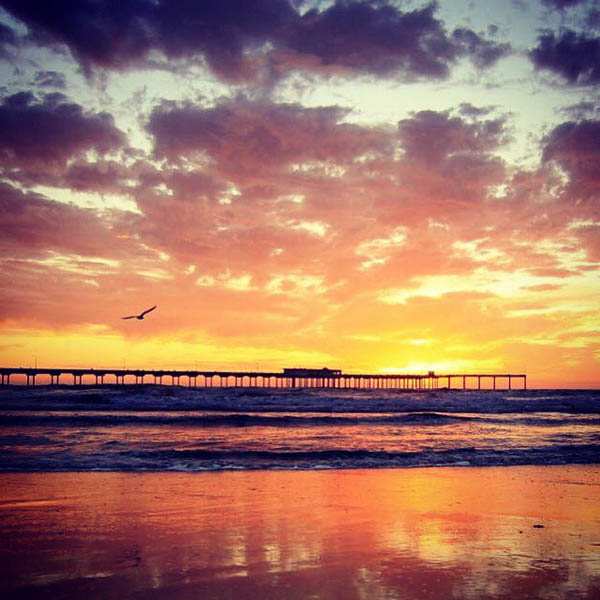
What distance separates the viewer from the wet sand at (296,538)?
5.62 meters

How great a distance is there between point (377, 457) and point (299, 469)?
3.14 m

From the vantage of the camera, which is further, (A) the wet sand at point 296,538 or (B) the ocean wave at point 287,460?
(B) the ocean wave at point 287,460

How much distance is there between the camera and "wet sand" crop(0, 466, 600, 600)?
18.4 feet

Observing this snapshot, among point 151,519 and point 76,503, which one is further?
point 76,503

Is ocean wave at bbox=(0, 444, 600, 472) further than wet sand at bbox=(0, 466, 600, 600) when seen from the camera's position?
Yes

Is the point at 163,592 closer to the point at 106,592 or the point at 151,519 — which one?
the point at 106,592

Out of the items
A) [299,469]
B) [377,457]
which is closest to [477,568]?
[299,469]

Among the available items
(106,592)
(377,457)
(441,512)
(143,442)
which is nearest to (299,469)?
(377,457)

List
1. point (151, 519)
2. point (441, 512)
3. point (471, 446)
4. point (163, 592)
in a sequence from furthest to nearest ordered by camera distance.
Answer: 1. point (471, 446)
2. point (441, 512)
3. point (151, 519)
4. point (163, 592)

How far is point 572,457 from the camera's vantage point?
16516mm

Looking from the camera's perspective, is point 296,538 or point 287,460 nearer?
point 296,538

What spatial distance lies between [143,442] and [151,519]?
11083 millimetres

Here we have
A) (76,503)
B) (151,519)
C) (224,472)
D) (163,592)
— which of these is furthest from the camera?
(224,472)

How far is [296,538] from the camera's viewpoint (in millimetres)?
7367
